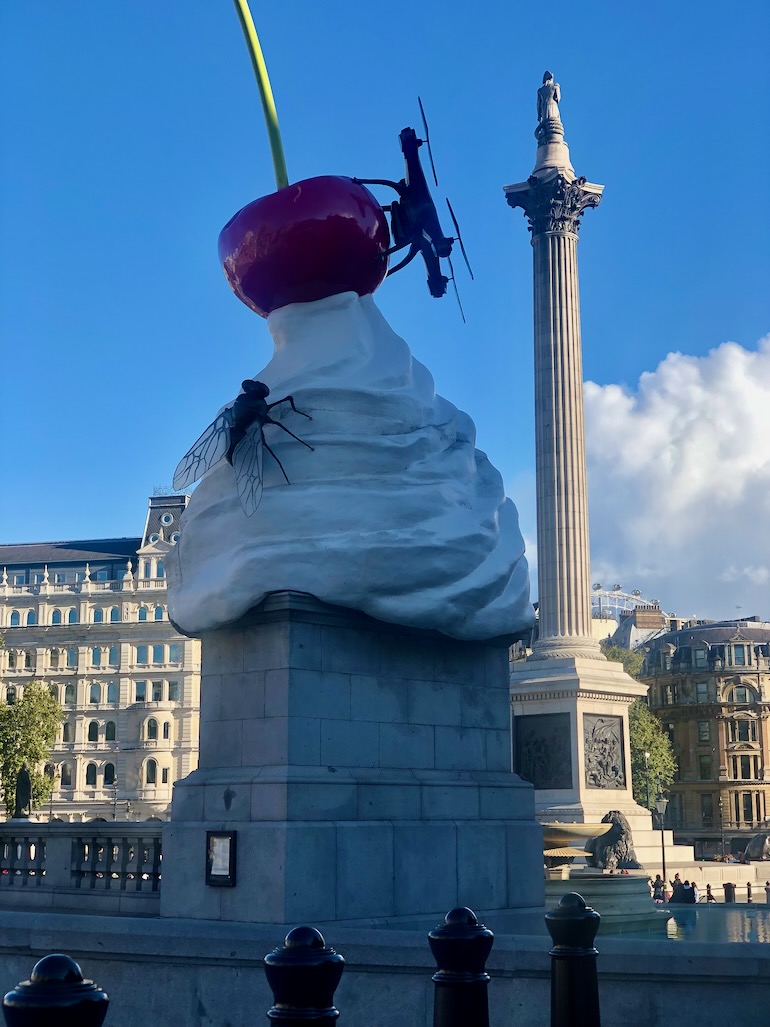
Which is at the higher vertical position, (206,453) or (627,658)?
(627,658)

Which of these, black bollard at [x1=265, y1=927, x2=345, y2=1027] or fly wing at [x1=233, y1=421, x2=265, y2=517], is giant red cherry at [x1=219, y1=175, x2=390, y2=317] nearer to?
fly wing at [x1=233, y1=421, x2=265, y2=517]

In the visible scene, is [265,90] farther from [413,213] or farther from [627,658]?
[627,658]

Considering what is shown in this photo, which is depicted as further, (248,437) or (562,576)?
(562,576)

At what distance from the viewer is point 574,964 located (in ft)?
27.9

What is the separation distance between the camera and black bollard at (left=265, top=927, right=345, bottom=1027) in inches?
242

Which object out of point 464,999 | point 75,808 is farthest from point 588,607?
point 75,808

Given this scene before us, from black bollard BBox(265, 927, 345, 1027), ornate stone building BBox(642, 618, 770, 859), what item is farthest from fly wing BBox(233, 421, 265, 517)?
ornate stone building BBox(642, 618, 770, 859)

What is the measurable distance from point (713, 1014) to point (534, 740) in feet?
107

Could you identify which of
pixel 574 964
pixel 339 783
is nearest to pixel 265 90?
pixel 339 783

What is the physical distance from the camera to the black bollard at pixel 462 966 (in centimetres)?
766

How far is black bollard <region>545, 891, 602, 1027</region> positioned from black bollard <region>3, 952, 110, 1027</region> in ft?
13.9

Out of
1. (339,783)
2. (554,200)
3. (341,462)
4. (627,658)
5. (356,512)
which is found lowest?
(339,783)

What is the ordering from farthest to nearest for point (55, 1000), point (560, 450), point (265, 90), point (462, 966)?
1. point (560, 450)
2. point (265, 90)
3. point (462, 966)
4. point (55, 1000)

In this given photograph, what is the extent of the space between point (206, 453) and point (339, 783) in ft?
14.8
